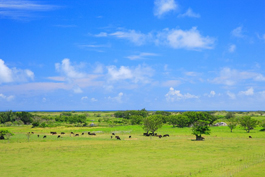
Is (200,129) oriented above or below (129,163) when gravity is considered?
above

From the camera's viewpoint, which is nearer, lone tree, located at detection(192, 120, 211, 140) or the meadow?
the meadow

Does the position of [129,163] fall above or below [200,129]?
below

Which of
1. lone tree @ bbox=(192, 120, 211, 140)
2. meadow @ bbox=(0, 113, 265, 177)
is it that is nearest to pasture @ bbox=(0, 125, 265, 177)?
meadow @ bbox=(0, 113, 265, 177)

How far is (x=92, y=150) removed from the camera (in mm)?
48531

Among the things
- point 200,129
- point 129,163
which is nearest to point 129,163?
point 129,163

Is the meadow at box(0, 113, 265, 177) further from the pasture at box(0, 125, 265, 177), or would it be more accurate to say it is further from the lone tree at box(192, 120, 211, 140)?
the lone tree at box(192, 120, 211, 140)

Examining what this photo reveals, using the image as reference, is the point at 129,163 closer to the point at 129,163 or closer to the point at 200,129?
the point at 129,163

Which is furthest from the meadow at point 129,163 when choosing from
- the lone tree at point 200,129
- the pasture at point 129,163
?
the lone tree at point 200,129

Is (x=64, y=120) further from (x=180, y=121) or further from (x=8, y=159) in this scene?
(x=8, y=159)

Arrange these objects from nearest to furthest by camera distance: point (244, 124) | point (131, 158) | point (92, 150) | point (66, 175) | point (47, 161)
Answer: point (66, 175), point (47, 161), point (131, 158), point (92, 150), point (244, 124)

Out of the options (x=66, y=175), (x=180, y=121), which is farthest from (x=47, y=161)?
(x=180, y=121)

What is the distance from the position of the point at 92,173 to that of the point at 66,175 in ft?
10.1

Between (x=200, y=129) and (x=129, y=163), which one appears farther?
(x=200, y=129)

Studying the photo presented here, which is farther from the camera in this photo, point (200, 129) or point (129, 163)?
point (200, 129)
